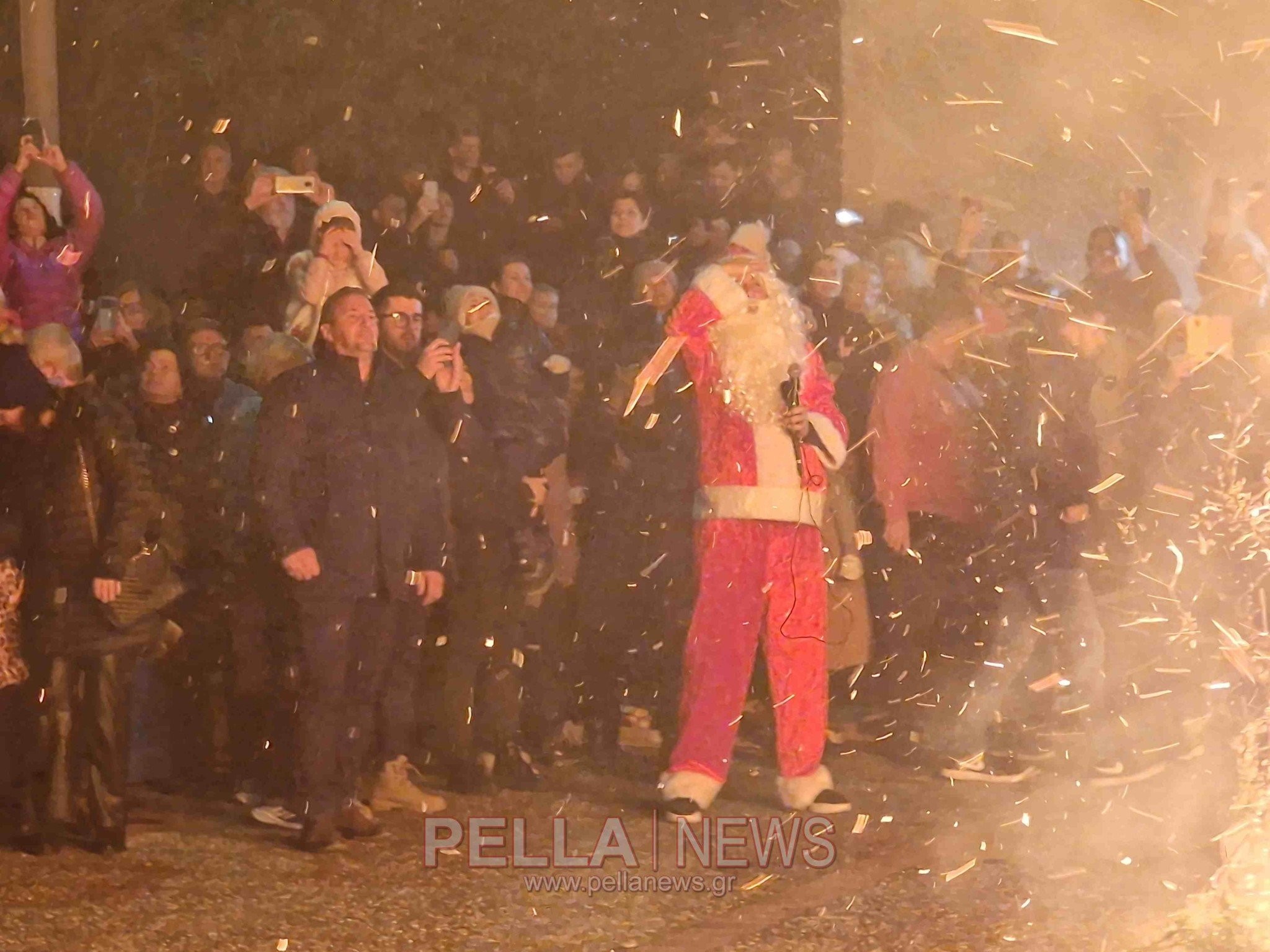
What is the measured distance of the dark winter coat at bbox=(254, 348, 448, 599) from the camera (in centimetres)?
261

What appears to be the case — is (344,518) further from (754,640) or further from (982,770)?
(982,770)

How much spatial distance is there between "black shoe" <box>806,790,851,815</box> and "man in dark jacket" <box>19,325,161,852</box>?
1473 millimetres

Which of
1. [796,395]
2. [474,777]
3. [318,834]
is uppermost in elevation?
[796,395]

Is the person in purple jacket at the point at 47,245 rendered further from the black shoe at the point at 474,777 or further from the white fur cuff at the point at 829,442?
the white fur cuff at the point at 829,442

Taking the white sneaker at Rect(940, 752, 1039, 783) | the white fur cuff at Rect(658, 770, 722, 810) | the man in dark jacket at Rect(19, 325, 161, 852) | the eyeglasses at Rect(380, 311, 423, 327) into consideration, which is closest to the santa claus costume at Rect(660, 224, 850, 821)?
the white fur cuff at Rect(658, 770, 722, 810)

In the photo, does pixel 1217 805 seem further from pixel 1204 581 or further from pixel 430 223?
pixel 430 223

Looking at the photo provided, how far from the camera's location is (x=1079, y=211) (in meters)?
2.71

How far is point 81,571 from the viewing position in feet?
8.75

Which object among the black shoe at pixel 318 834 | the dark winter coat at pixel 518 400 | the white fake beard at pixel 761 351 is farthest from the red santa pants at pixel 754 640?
the black shoe at pixel 318 834

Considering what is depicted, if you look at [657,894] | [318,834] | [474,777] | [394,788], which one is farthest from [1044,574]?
[318,834]

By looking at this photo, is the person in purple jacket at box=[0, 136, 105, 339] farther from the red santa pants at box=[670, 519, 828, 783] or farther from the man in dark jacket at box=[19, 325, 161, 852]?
the red santa pants at box=[670, 519, 828, 783]

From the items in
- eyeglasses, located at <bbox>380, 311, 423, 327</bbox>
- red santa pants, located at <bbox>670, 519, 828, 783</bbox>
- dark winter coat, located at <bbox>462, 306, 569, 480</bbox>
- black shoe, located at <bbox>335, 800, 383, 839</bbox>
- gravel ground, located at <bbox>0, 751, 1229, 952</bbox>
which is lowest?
gravel ground, located at <bbox>0, 751, 1229, 952</bbox>

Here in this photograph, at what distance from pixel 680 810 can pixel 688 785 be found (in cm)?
6

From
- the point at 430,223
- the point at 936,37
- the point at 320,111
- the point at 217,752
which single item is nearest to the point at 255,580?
the point at 217,752
